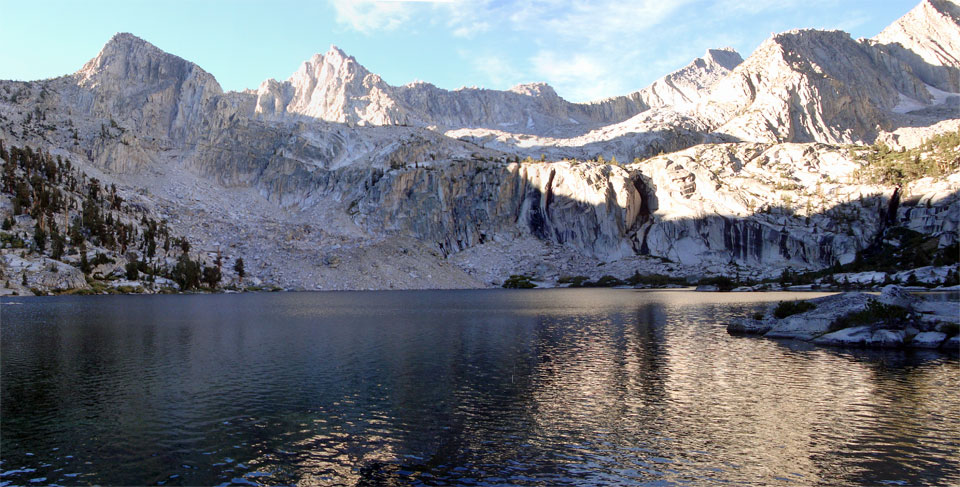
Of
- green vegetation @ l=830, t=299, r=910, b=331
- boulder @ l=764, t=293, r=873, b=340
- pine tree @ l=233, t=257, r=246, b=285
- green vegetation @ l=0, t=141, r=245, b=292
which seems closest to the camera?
green vegetation @ l=830, t=299, r=910, b=331

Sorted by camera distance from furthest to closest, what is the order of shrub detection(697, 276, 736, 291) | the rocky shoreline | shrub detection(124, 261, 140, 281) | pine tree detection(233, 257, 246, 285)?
pine tree detection(233, 257, 246, 285)
shrub detection(697, 276, 736, 291)
shrub detection(124, 261, 140, 281)
the rocky shoreline

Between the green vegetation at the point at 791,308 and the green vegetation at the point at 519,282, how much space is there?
10628 centimetres

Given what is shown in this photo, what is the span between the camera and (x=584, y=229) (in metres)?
189

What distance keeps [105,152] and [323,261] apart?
84.3m

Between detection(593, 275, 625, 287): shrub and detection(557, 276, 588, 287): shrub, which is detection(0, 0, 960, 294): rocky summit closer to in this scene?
detection(593, 275, 625, 287): shrub

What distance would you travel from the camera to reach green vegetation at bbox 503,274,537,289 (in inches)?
6398

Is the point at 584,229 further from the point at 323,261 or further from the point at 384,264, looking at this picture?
the point at 323,261

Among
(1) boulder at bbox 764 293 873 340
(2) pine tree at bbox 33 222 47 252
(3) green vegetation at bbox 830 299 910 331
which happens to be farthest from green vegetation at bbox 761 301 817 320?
(2) pine tree at bbox 33 222 47 252

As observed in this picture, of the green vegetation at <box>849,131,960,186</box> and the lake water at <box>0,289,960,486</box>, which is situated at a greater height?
the green vegetation at <box>849,131,960,186</box>

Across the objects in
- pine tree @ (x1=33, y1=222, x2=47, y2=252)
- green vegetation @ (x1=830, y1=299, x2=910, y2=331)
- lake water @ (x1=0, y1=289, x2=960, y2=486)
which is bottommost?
lake water @ (x1=0, y1=289, x2=960, y2=486)

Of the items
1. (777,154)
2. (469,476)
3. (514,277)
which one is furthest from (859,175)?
(469,476)

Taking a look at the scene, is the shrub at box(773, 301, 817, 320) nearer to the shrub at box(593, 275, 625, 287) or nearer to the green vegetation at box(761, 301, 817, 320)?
the green vegetation at box(761, 301, 817, 320)

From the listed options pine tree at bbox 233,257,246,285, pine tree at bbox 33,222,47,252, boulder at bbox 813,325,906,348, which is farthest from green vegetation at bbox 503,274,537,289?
boulder at bbox 813,325,906,348

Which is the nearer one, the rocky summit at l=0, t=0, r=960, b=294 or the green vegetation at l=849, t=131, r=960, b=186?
the rocky summit at l=0, t=0, r=960, b=294
